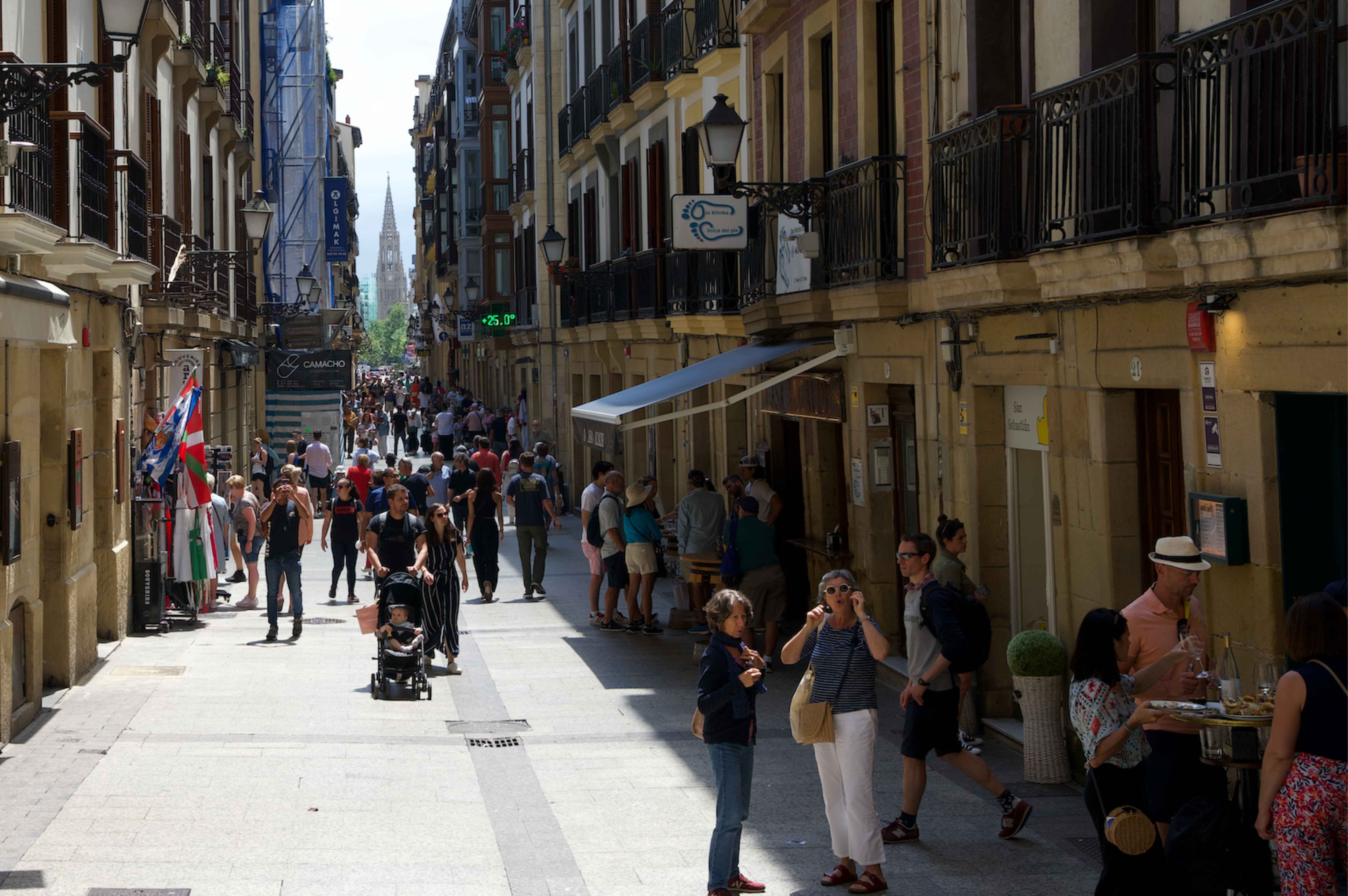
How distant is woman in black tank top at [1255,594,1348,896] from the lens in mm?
5715

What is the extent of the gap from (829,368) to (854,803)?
7924 mm

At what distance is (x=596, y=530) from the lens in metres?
16.5

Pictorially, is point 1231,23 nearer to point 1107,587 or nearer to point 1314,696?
point 1314,696

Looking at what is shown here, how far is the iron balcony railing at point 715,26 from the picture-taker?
18.5 m

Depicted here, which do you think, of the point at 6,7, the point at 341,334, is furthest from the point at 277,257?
the point at 6,7

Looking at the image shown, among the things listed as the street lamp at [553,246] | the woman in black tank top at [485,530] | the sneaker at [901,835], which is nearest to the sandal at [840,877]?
the sneaker at [901,835]

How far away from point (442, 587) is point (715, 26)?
8938 mm

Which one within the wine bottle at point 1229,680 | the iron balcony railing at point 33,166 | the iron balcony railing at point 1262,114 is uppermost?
the iron balcony railing at point 33,166

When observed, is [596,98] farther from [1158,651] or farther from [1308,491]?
[1158,651]

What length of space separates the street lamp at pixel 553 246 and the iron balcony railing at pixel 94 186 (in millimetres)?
15135

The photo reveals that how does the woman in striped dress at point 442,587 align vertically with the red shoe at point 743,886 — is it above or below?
above

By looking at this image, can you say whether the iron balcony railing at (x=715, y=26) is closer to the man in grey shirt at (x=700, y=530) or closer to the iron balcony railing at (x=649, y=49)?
the iron balcony railing at (x=649, y=49)

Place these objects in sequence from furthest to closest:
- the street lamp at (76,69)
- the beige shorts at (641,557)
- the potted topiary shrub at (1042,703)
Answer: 1. the beige shorts at (641,557)
2. the potted topiary shrub at (1042,703)
3. the street lamp at (76,69)

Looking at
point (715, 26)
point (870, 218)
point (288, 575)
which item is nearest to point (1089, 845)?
point (870, 218)
